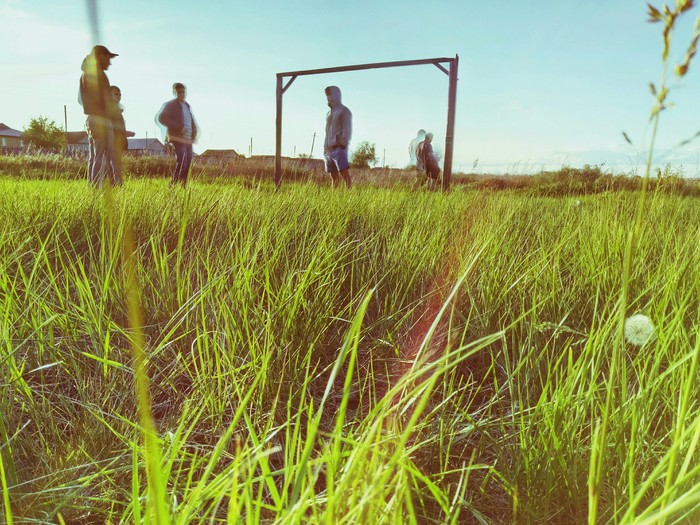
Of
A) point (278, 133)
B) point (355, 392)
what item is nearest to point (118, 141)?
point (278, 133)

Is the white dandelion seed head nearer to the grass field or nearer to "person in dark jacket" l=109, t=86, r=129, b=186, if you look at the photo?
the grass field

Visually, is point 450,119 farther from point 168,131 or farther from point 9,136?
point 9,136

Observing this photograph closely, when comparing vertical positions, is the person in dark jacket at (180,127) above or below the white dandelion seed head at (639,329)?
above

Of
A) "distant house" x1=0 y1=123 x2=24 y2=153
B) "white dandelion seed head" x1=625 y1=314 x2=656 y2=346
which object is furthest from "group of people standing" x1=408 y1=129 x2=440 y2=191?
"distant house" x1=0 y1=123 x2=24 y2=153

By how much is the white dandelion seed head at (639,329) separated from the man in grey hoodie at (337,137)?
5.41 metres

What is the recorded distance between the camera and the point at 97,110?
4816mm

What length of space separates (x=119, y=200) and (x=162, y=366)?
63.1 inches

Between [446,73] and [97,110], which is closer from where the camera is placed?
[97,110]

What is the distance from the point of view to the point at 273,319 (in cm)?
110

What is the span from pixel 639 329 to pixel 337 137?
19.2ft

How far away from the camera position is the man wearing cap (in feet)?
15.4

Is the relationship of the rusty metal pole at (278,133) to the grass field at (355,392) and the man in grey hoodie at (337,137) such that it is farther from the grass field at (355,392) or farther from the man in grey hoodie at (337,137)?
the grass field at (355,392)

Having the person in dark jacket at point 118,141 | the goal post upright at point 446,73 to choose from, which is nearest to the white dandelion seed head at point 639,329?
the goal post upright at point 446,73

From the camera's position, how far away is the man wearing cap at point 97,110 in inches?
184
